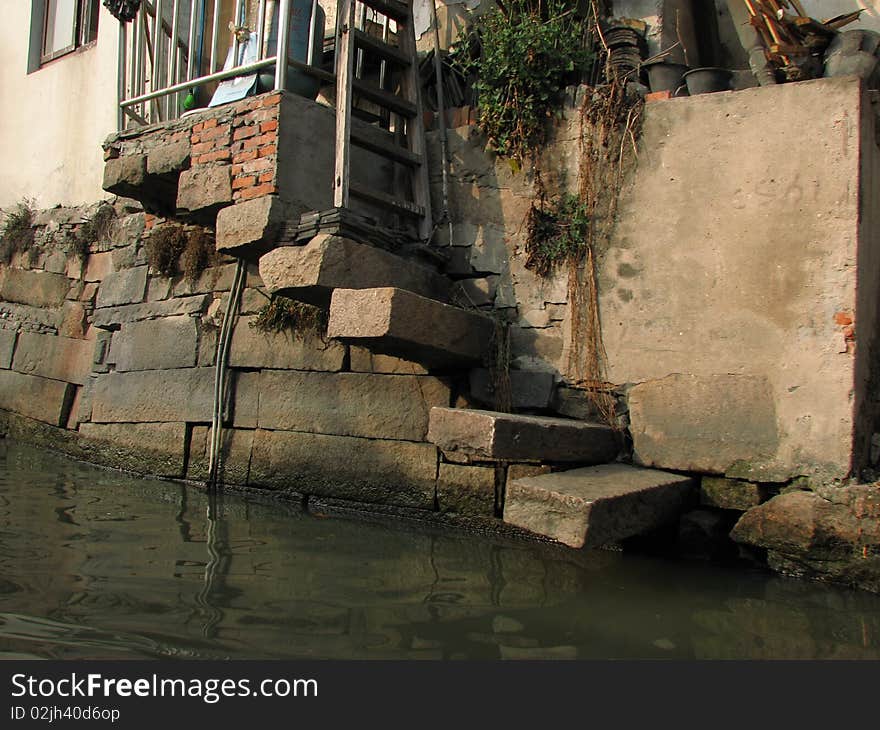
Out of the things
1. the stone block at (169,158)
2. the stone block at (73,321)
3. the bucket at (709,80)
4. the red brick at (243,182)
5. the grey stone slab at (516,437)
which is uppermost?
the bucket at (709,80)

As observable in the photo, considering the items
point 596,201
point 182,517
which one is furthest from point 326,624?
point 596,201

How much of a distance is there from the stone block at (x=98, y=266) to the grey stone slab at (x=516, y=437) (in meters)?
4.50

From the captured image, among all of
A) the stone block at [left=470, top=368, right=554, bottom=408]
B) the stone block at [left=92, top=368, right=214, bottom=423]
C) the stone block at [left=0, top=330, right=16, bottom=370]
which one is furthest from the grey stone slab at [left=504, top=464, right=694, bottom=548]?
the stone block at [left=0, top=330, right=16, bottom=370]

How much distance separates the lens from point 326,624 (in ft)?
10.1

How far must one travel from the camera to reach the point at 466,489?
4.89 meters

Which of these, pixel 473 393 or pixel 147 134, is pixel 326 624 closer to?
pixel 473 393

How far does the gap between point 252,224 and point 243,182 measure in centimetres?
37

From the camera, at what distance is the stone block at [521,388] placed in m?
5.03

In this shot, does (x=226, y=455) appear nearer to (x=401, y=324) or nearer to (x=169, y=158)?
(x=169, y=158)

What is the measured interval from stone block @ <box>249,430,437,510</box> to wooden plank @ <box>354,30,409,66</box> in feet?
8.76

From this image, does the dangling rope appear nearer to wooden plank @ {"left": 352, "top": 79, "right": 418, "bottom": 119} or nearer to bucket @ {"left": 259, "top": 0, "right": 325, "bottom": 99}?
bucket @ {"left": 259, "top": 0, "right": 325, "bottom": 99}

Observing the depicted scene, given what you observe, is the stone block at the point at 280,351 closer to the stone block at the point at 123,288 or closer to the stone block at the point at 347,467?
the stone block at the point at 347,467

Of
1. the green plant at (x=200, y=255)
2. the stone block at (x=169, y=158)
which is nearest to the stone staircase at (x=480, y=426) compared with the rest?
the stone block at (x=169, y=158)

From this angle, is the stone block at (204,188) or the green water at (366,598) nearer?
the green water at (366,598)
